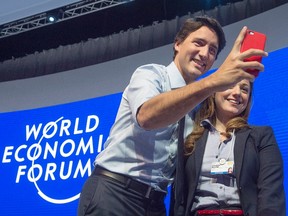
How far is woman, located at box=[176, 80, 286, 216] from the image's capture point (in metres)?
1.21

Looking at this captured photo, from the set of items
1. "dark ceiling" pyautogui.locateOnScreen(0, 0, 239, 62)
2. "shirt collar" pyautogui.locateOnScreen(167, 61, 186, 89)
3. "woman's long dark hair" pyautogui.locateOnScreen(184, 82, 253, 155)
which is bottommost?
"woman's long dark hair" pyautogui.locateOnScreen(184, 82, 253, 155)

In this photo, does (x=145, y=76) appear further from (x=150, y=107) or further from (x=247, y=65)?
(x=247, y=65)

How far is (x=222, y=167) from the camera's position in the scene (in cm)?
125

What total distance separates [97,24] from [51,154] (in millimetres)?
1395

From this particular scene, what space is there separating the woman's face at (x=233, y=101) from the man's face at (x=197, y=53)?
143mm

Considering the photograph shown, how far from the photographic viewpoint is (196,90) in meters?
0.93

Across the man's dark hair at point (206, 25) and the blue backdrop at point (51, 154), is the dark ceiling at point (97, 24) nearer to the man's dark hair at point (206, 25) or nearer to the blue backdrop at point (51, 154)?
the blue backdrop at point (51, 154)

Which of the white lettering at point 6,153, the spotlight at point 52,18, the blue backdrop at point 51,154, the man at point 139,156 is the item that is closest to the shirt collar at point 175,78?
the man at point 139,156

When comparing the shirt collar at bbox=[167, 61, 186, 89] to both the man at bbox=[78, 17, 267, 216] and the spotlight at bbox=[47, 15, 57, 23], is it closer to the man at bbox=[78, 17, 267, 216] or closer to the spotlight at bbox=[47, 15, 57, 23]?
the man at bbox=[78, 17, 267, 216]

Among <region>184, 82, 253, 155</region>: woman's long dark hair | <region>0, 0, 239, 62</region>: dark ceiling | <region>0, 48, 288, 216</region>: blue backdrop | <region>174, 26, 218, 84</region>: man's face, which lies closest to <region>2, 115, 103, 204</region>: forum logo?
<region>0, 48, 288, 216</region>: blue backdrop

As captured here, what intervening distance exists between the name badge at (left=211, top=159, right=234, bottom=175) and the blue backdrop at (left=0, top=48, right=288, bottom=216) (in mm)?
1778

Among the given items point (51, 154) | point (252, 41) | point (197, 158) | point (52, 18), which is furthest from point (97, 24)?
point (252, 41)

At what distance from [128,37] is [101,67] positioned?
41 cm

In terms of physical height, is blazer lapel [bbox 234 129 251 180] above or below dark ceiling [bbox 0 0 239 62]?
below
